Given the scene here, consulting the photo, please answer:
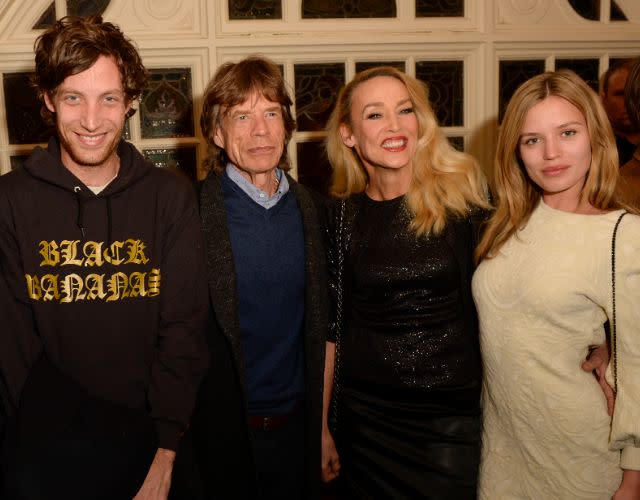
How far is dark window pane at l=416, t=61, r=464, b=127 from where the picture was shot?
319cm

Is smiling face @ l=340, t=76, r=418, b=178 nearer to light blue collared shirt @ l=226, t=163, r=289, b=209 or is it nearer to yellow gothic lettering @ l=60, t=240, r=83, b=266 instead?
light blue collared shirt @ l=226, t=163, r=289, b=209

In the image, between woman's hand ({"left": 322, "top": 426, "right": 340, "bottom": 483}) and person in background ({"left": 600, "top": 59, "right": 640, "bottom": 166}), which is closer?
woman's hand ({"left": 322, "top": 426, "right": 340, "bottom": 483})

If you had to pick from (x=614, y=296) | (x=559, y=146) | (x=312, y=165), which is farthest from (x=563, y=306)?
(x=312, y=165)

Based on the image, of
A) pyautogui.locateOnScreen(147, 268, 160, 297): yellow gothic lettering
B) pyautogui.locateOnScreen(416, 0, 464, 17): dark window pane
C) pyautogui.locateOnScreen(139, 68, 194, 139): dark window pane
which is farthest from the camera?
pyautogui.locateOnScreen(416, 0, 464, 17): dark window pane

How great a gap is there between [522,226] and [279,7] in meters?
1.96

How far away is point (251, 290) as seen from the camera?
1830 mm

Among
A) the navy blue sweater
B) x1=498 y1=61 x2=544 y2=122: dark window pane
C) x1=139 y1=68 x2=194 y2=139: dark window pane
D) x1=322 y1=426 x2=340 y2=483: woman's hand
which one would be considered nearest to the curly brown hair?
the navy blue sweater

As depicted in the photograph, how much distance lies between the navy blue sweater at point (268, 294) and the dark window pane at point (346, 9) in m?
1.52

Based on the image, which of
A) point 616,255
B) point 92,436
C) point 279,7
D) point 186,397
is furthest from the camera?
point 279,7

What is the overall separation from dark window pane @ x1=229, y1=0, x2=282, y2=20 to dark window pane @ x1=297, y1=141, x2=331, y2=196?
664 mm

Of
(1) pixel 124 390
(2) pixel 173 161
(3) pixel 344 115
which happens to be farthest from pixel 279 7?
(1) pixel 124 390

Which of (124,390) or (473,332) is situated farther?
(473,332)

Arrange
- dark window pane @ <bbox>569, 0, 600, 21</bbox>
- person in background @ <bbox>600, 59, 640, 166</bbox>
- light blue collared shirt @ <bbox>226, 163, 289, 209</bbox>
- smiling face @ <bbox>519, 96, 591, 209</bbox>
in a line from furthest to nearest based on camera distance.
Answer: dark window pane @ <bbox>569, 0, 600, 21</bbox>, person in background @ <bbox>600, 59, 640, 166</bbox>, light blue collared shirt @ <bbox>226, 163, 289, 209</bbox>, smiling face @ <bbox>519, 96, 591, 209</bbox>

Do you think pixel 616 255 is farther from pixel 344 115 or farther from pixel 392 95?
pixel 344 115
